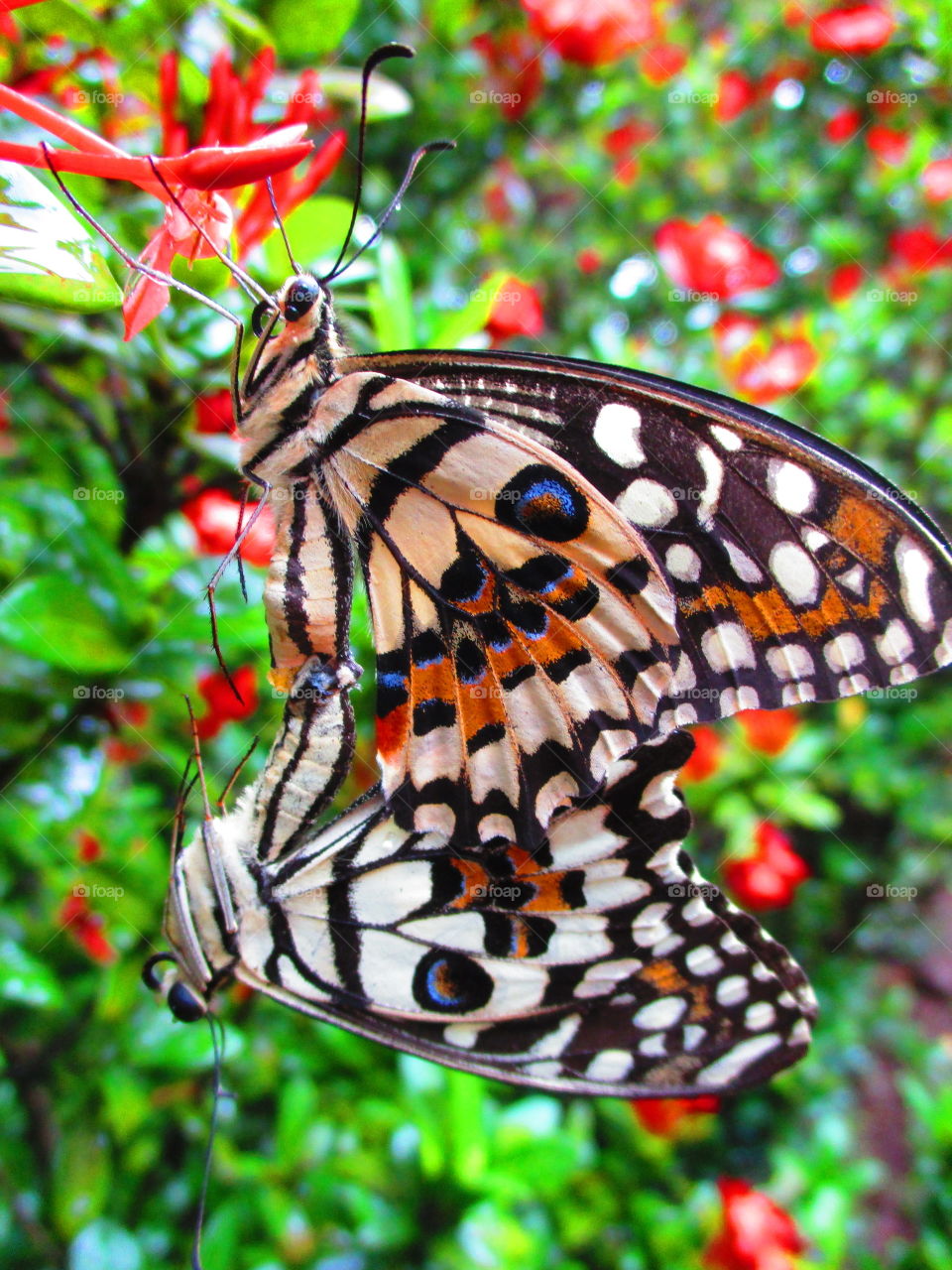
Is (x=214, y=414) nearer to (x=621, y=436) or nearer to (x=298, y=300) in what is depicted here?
(x=298, y=300)


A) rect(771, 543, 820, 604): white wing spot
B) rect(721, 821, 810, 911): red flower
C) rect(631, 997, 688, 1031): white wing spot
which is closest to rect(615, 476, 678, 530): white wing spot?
rect(771, 543, 820, 604): white wing spot

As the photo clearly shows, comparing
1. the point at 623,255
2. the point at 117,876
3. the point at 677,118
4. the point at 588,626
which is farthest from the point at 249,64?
the point at 677,118

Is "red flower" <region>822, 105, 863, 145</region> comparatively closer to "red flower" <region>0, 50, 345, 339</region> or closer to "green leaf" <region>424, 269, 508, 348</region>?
"green leaf" <region>424, 269, 508, 348</region>


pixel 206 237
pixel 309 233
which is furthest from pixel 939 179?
pixel 206 237

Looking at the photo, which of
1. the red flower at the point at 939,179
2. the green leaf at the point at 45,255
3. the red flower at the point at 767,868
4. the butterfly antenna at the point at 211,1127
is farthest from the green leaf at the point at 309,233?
the red flower at the point at 939,179

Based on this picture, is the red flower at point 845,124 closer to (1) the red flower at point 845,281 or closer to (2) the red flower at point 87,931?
(1) the red flower at point 845,281
